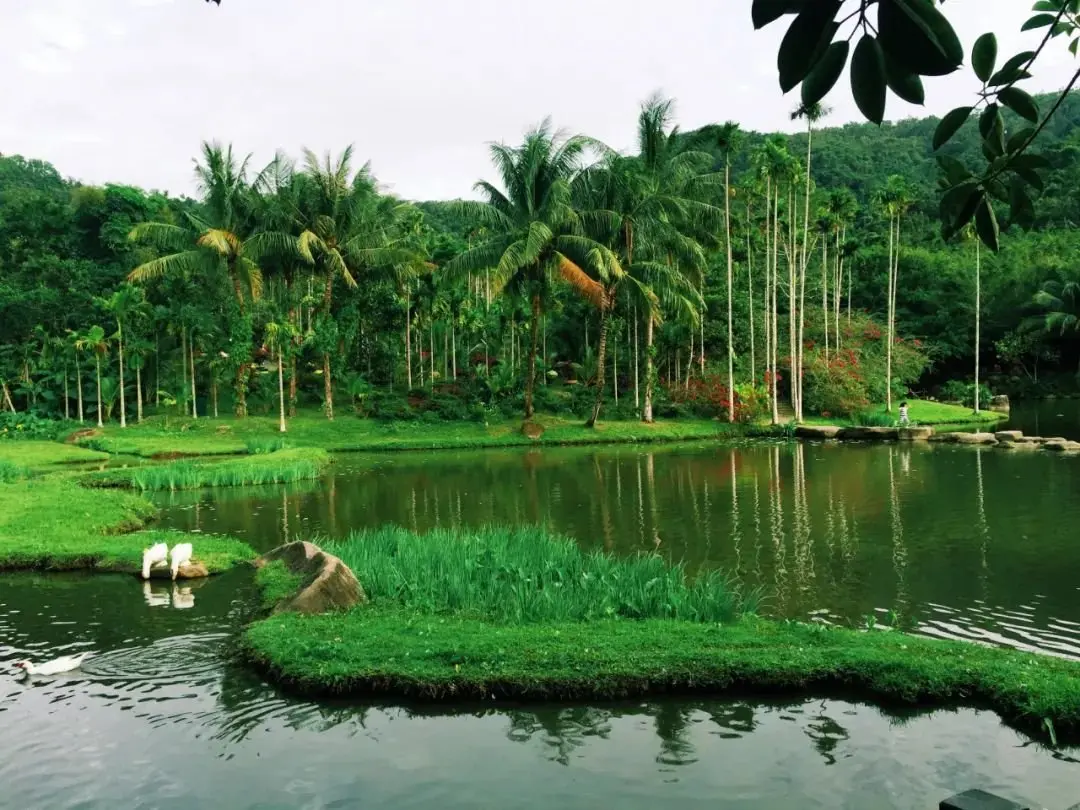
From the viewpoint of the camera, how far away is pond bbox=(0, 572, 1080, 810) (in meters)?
5.47

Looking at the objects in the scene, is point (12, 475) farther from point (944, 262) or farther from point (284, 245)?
point (944, 262)

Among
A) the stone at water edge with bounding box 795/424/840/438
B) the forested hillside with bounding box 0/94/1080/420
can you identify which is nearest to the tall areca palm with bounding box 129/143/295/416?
the forested hillside with bounding box 0/94/1080/420

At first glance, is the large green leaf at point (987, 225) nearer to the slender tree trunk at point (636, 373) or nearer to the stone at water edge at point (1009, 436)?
the stone at water edge at point (1009, 436)

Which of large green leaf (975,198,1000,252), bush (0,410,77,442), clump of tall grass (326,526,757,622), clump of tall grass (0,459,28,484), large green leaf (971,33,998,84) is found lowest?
clump of tall grass (326,526,757,622)

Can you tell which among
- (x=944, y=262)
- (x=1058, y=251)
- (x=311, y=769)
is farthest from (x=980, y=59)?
(x=1058, y=251)

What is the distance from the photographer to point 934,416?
114ft

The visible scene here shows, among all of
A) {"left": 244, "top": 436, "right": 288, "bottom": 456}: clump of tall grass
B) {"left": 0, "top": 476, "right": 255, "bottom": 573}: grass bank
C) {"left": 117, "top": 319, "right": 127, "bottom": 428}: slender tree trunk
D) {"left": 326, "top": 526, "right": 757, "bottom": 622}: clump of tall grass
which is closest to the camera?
{"left": 326, "top": 526, "right": 757, "bottom": 622}: clump of tall grass

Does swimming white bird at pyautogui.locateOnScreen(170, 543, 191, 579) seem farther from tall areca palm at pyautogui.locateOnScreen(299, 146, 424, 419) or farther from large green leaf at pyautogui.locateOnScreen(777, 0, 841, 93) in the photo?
tall areca palm at pyautogui.locateOnScreen(299, 146, 424, 419)

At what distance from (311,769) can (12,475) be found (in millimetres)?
17786

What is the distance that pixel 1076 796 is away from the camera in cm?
526

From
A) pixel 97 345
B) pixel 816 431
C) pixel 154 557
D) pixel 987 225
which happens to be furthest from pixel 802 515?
pixel 97 345

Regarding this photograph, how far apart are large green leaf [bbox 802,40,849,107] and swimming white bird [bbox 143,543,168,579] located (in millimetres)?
11269

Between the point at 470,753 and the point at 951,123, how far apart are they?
5.37m

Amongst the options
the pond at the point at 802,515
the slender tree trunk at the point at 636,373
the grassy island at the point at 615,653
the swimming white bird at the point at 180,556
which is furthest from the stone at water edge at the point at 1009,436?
the swimming white bird at the point at 180,556
